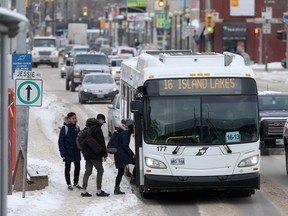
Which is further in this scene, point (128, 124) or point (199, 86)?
point (128, 124)

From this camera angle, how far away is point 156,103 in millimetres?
16453

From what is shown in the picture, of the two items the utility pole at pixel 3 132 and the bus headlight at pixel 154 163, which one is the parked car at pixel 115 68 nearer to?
the bus headlight at pixel 154 163

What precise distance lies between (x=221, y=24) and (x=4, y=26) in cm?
8642

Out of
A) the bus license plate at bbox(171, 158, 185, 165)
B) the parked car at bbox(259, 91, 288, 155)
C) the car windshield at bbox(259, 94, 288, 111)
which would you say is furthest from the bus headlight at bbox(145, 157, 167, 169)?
the car windshield at bbox(259, 94, 288, 111)

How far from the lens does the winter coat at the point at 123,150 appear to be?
1691 cm

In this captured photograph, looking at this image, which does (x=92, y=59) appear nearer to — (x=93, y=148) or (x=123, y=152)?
(x=123, y=152)

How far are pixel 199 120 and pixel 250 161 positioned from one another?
111cm

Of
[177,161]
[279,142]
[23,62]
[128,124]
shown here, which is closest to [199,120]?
[177,161]

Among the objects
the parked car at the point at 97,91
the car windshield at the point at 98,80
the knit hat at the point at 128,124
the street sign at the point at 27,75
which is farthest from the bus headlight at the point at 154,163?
the car windshield at the point at 98,80

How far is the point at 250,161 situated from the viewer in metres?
16.3

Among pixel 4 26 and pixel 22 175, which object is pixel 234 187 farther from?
pixel 4 26

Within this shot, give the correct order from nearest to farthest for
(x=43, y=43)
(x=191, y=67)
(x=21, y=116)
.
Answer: (x=191, y=67) → (x=21, y=116) → (x=43, y=43)

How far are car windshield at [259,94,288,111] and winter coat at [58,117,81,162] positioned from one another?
8611mm

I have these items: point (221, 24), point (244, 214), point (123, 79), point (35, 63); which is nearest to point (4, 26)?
point (244, 214)
